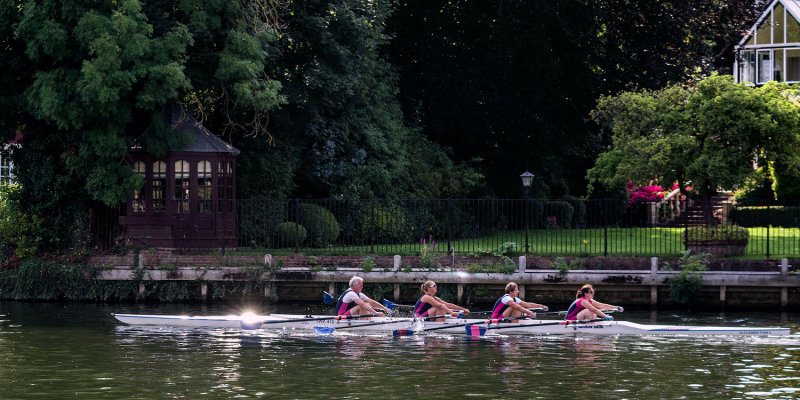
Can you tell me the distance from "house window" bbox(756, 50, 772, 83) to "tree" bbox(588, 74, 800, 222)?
2516cm

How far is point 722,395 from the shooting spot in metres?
15.8

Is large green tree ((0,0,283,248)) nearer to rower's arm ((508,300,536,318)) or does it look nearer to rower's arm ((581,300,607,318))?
rower's arm ((508,300,536,318))

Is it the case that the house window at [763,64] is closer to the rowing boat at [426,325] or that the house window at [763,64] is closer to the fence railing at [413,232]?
the fence railing at [413,232]

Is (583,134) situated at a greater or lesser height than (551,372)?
greater

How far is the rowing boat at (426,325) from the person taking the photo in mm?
22703

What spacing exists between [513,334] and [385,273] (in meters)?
6.22

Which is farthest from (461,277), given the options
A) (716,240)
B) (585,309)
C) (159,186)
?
(159,186)

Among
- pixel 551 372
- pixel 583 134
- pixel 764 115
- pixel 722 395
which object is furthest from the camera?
→ pixel 583 134

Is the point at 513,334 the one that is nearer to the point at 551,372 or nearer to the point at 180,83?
the point at 551,372

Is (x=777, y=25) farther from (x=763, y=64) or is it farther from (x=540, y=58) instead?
(x=540, y=58)

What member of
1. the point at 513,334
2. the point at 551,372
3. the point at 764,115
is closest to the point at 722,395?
the point at 551,372

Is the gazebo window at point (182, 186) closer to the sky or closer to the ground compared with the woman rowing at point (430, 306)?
closer to the sky

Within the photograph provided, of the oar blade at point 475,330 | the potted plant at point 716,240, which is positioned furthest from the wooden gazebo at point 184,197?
the potted plant at point 716,240

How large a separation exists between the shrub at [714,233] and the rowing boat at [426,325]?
7.28 meters
